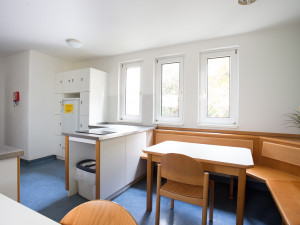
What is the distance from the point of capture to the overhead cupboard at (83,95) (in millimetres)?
3242

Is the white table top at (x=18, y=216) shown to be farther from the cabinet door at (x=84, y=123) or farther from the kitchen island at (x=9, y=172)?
the cabinet door at (x=84, y=123)

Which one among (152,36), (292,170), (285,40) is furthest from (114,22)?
(292,170)

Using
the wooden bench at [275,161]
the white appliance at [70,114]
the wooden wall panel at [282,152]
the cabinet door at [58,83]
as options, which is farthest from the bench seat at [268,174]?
the cabinet door at [58,83]

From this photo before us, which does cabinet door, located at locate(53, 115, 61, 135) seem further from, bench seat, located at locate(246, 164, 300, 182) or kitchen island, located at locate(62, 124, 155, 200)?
bench seat, located at locate(246, 164, 300, 182)

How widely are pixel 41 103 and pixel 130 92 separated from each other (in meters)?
1.99

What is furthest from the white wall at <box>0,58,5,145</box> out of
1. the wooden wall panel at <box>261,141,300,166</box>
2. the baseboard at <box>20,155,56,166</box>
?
the wooden wall panel at <box>261,141,300,166</box>

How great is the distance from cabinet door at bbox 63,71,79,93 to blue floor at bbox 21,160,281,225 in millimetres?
1799

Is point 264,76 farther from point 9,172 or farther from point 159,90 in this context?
point 9,172

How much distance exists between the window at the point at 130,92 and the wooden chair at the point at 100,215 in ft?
9.05

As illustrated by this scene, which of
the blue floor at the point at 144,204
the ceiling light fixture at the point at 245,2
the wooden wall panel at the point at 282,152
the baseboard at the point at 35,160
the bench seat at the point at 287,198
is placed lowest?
the blue floor at the point at 144,204

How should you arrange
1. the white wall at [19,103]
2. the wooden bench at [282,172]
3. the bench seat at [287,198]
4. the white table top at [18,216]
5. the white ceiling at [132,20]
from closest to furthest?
the white table top at [18,216] < the bench seat at [287,198] < the wooden bench at [282,172] < the white ceiling at [132,20] < the white wall at [19,103]

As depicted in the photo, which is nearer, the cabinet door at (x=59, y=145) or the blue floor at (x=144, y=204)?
the blue floor at (x=144, y=204)

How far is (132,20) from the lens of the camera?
217 cm

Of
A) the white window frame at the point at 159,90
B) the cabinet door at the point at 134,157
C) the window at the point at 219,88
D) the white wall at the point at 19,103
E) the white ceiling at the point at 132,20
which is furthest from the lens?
the white wall at the point at 19,103
